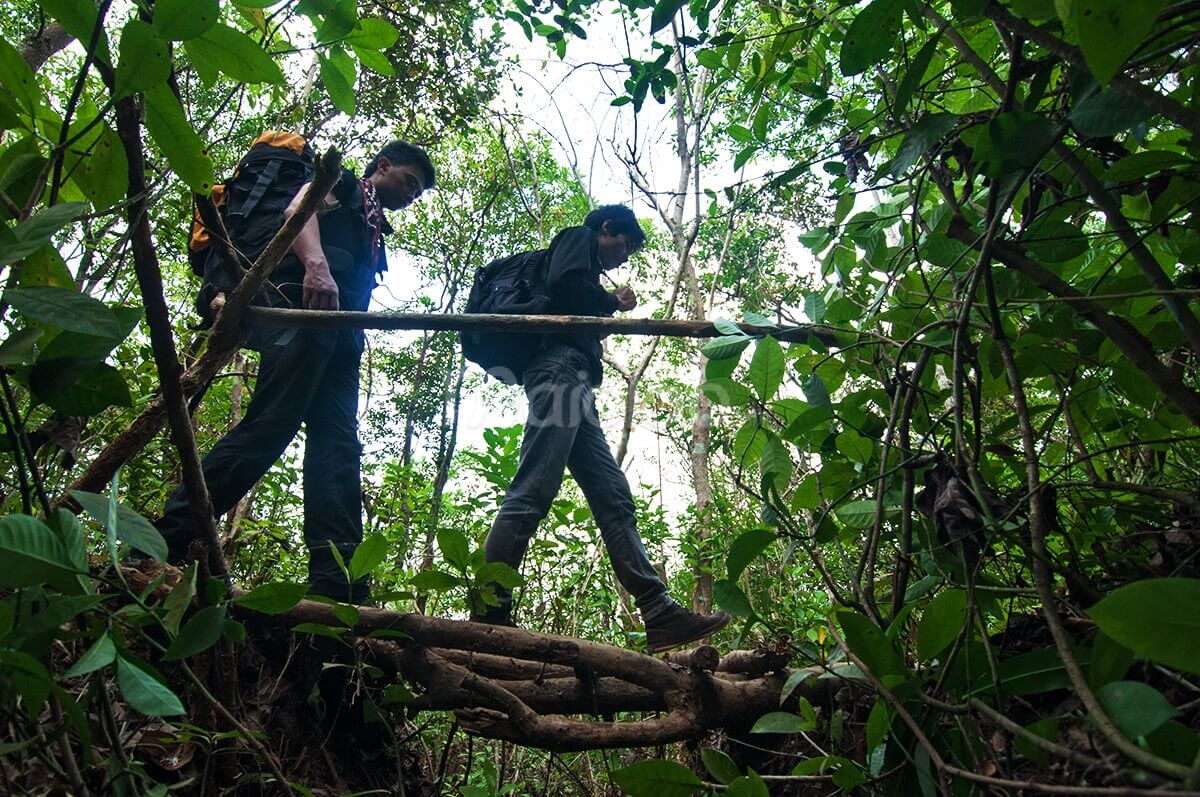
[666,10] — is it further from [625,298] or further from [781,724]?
[625,298]

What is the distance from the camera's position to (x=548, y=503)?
2723 millimetres

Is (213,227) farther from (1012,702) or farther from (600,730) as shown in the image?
(1012,702)

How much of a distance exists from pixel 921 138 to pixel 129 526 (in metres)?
1.26

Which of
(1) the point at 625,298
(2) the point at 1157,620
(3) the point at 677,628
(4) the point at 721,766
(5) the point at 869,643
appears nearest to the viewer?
(2) the point at 1157,620

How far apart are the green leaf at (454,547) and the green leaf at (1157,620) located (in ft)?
4.07

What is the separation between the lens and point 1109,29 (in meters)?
0.59

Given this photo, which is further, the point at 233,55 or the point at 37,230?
the point at 233,55

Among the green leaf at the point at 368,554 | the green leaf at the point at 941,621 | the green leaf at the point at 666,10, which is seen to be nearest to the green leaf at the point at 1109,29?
the green leaf at the point at 941,621

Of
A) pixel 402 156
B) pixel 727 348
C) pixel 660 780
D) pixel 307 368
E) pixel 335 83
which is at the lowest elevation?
pixel 660 780

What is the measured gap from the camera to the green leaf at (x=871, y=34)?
1097mm

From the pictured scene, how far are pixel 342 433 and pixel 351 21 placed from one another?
5.66ft

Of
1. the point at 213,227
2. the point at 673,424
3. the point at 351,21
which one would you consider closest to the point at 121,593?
the point at 351,21

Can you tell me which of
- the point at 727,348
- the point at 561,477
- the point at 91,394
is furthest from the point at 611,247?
the point at 91,394

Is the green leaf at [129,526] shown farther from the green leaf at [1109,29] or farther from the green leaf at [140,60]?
the green leaf at [1109,29]
